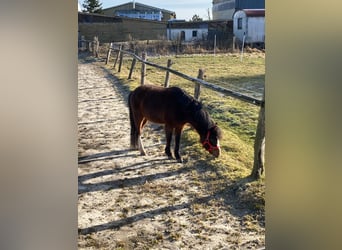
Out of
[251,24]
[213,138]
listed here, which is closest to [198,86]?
[213,138]

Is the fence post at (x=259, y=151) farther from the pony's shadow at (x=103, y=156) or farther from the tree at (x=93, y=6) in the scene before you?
the tree at (x=93, y=6)

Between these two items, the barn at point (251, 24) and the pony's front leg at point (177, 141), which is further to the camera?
the pony's front leg at point (177, 141)

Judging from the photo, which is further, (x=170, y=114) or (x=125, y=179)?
(x=170, y=114)

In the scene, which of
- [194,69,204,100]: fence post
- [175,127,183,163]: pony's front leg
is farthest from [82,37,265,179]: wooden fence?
[175,127,183,163]: pony's front leg

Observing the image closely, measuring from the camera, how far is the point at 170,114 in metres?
0.99

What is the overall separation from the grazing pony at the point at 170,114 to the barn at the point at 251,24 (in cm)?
22

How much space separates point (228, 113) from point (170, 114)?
183mm

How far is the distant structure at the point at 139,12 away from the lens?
0.75 metres

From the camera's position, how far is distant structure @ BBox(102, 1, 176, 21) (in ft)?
2.47

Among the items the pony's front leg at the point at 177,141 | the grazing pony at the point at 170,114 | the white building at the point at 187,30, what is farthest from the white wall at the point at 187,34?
the pony's front leg at the point at 177,141

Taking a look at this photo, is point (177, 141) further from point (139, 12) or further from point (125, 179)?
point (139, 12)
